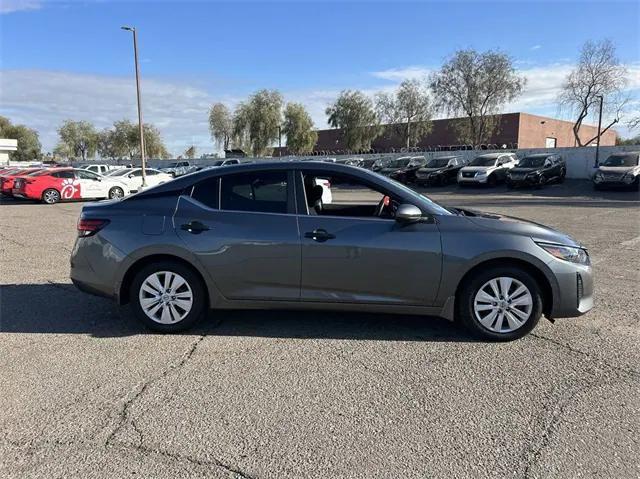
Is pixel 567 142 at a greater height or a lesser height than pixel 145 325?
greater

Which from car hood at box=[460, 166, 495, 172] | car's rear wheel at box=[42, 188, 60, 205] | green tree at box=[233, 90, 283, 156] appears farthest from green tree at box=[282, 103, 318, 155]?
car's rear wheel at box=[42, 188, 60, 205]

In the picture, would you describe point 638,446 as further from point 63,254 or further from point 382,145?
point 382,145

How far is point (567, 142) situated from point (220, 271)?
91151 mm

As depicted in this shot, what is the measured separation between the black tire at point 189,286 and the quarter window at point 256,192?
2.30 ft

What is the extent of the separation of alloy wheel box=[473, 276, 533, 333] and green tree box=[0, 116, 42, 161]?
11034 centimetres

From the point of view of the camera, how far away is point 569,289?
4211mm

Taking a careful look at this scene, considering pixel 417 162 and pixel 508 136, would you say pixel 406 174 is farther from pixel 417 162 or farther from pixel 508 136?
pixel 508 136

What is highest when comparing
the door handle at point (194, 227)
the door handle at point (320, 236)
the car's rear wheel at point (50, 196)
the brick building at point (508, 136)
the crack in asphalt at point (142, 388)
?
the brick building at point (508, 136)

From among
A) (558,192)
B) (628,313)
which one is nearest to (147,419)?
(628,313)

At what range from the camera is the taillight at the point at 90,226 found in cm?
455

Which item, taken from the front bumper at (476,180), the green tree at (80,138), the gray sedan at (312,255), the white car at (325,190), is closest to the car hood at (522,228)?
the gray sedan at (312,255)

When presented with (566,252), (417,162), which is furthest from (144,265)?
(417,162)

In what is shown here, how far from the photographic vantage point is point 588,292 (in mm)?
4332

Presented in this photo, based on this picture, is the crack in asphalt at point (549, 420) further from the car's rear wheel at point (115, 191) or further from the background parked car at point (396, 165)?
the background parked car at point (396, 165)
